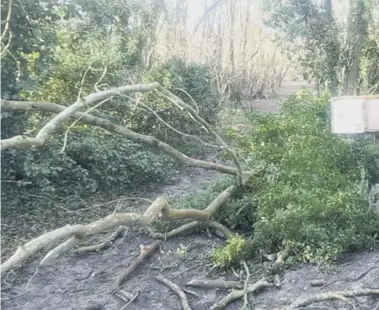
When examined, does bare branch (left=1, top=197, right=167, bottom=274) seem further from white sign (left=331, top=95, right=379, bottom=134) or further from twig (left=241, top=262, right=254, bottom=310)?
white sign (left=331, top=95, right=379, bottom=134)

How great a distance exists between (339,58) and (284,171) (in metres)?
2.86

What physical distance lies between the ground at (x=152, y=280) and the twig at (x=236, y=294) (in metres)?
0.03

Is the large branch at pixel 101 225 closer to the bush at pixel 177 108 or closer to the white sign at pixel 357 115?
the white sign at pixel 357 115

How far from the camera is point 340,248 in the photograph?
3.27 metres

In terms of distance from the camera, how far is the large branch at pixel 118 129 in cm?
330

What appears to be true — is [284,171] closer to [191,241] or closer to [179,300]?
[191,241]

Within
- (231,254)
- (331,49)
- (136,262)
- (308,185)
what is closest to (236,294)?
(231,254)

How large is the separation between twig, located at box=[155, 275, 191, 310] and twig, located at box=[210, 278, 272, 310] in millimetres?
149

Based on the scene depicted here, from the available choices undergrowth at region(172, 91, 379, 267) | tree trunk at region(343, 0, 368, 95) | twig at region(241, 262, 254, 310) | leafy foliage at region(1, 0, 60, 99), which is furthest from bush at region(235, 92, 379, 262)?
leafy foliage at region(1, 0, 60, 99)

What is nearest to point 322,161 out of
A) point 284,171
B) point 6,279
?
point 284,171

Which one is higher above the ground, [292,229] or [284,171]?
[284,171]

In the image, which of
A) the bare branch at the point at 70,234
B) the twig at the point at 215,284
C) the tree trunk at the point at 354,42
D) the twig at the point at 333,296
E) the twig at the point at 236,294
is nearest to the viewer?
the bare branch at the point at 70,234

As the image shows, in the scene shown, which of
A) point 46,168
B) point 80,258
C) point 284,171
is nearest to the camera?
point 80,258

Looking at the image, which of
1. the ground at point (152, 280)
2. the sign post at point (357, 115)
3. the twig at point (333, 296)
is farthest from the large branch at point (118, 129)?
the twig at point (333, 296)
